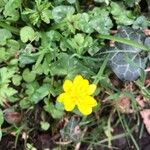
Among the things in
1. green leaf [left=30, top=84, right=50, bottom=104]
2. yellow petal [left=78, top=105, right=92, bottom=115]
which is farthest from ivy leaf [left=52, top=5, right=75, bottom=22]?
yellow petal [left=78, top=105, right=92, bottom=115]

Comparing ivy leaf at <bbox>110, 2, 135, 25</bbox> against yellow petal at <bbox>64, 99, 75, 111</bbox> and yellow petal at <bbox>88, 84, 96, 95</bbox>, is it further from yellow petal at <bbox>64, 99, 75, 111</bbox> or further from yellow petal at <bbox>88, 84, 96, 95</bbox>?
yellow petal at <bbox>64, 99, 75, 111</bbox>

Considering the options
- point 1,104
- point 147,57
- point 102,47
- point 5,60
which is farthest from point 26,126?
point 147,57

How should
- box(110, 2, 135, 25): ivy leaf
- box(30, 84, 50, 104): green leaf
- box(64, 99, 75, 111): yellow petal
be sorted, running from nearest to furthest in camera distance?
box(64, 99, 75, 111): yellow petal → box(30, 84, 50, 104): green leaf → box(110, 2, 135, 25): ivy leaf

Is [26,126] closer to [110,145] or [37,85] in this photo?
[37,85]

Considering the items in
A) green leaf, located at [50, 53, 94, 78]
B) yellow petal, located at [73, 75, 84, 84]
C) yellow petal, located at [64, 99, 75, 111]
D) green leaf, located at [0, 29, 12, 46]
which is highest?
green leaf, located at [0, 29, 12, 46]

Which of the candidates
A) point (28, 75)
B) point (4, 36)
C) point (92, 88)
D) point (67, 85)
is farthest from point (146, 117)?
point (4, 36)

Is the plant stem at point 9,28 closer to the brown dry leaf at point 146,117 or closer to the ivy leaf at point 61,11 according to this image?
the ivy leaf at point 61,11

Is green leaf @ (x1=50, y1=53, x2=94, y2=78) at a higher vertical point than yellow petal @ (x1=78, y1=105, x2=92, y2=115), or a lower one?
higher

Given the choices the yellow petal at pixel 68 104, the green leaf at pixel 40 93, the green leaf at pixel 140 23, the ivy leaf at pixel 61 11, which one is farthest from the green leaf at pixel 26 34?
the green leaf at pixel 140 23
